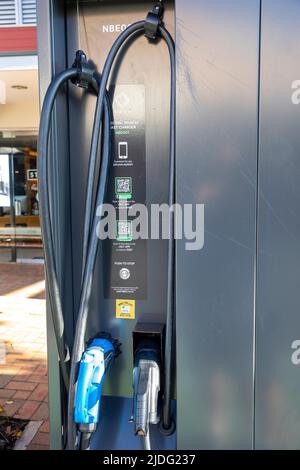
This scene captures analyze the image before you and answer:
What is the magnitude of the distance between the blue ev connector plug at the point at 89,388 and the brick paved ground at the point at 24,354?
5.04ft

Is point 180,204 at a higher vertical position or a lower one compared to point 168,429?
higher

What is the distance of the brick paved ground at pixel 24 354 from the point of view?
119 inches

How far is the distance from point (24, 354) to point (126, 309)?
9.52ft

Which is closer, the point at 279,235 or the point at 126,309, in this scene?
the point at 279,235

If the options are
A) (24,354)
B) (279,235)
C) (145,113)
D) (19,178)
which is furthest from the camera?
(19,178)

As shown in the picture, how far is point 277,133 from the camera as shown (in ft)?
4.08

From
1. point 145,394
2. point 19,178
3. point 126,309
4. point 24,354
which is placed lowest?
point 24,354

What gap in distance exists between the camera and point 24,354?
4.04 meters

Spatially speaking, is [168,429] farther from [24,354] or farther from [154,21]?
[24,354]

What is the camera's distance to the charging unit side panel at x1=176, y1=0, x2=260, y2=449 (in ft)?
4.05

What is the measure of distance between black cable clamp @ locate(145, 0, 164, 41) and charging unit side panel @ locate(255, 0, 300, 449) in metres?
0.38

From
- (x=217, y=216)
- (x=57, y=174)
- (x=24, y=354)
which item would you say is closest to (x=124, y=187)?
(x=57, y=174)
